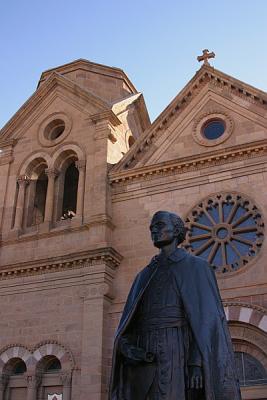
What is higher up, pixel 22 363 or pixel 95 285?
pixel 95 285

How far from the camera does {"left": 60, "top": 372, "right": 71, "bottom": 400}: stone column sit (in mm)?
16280

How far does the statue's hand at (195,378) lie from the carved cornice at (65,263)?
13.0 m

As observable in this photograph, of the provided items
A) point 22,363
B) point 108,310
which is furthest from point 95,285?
point 22,363

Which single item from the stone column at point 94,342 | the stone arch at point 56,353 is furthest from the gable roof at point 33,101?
the stone arch at point 56,353

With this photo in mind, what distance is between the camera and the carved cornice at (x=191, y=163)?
17.5 meters

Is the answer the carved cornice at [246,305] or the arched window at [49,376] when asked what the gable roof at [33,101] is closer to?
the arched window at [49,376]

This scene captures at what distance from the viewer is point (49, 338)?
57.1ft

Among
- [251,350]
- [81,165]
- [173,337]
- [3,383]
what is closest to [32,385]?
[3,383]

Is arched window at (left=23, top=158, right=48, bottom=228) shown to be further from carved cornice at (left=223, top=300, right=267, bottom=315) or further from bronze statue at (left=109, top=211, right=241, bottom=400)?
bronze statue at (left=109, top=211, right=241, bottom=400)

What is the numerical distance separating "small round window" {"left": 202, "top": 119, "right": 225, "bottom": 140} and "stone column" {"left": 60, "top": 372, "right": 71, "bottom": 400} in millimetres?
9572

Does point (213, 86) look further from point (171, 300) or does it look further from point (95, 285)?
point (171, 300)

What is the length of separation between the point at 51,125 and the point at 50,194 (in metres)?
3.73

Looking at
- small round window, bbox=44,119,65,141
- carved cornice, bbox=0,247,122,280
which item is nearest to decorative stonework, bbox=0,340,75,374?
carved cornice, bbox=0,247,122,280

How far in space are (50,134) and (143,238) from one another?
7684 mm
